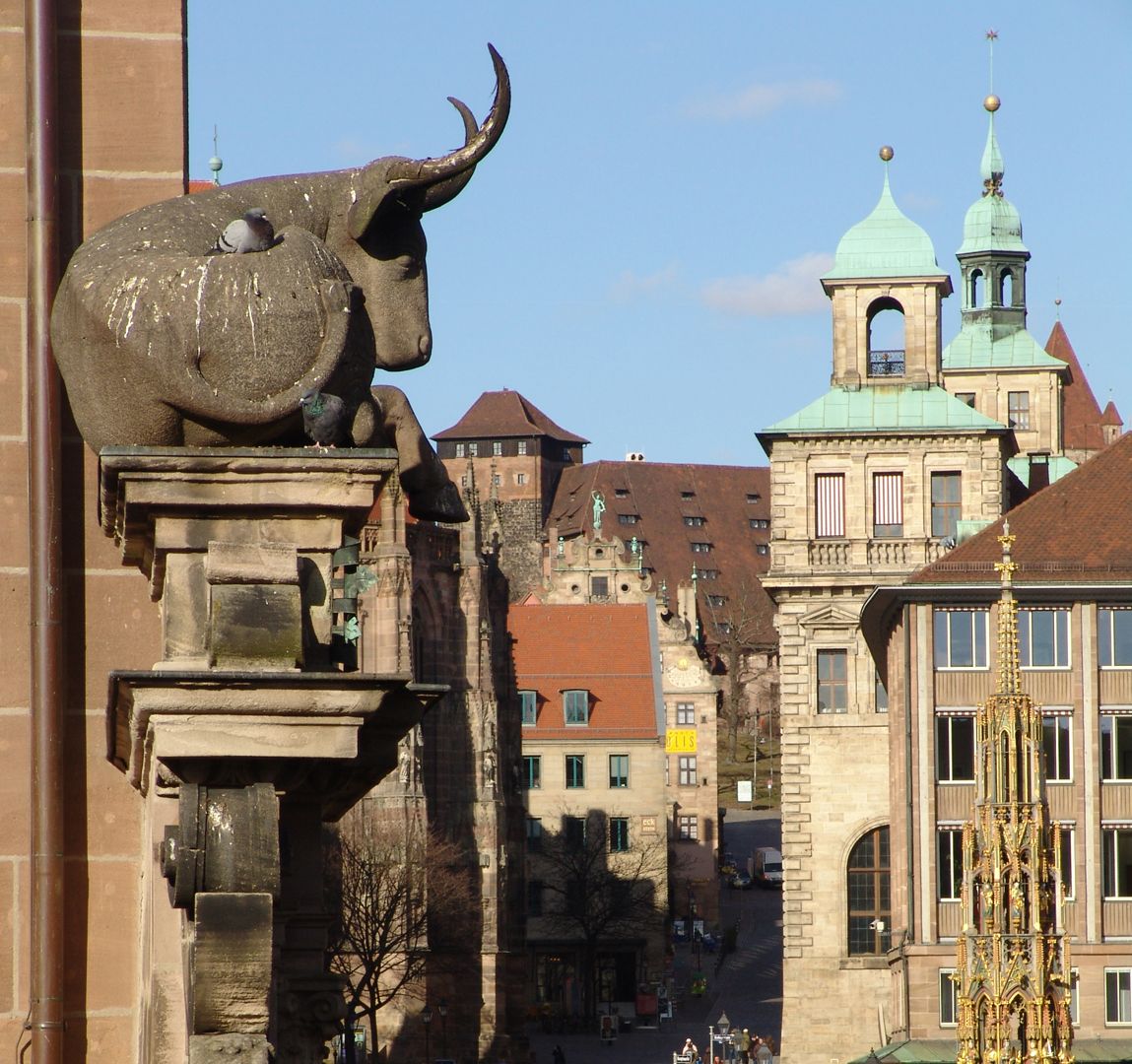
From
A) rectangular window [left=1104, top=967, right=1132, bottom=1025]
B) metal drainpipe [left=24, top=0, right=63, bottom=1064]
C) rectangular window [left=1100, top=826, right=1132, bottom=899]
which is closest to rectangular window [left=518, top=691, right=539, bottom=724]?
rectangular window [left=1100, top=826, right=1132, bottom=899]

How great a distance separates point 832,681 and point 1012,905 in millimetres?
35093

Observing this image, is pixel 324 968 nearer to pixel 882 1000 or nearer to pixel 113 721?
pixel 113 721

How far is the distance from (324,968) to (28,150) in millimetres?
2722

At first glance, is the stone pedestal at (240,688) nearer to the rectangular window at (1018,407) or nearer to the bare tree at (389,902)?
the bare tree at (389,902)

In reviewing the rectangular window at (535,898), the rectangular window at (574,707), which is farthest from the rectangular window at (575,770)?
the rectangular window at (535,898)

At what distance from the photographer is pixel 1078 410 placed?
162875 millimetres

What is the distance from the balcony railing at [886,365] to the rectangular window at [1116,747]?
1600 cm

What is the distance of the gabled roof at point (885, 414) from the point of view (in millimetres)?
73188

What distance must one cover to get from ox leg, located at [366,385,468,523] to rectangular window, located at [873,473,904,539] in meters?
64.6

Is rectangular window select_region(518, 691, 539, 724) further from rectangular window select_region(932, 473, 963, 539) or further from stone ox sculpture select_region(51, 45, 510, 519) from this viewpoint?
stone ox sculpture select_region(51, 45, 510, 519)

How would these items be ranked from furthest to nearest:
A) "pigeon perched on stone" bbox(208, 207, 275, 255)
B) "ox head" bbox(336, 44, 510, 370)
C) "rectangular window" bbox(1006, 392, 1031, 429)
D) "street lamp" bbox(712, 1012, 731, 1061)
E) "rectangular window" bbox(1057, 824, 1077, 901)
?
"rectangular window" bbox(1006, 392, 1031, 429)
"street lamp" bbox(712, 1012, 731, 1061)
"rectangular window" bbox(1057, 824, 1077, 901)
"ox head" bbox(336, 44, 510, 370)
"pigeon perched on stone" bbox(208, 207, 275, 255)

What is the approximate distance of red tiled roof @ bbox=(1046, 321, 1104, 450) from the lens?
158 metres

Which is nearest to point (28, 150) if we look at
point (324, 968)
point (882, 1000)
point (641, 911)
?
point (324, 968)

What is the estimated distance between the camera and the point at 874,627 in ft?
224
